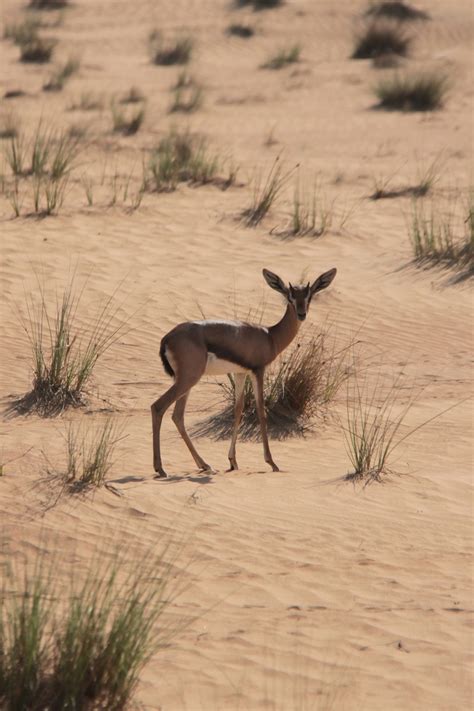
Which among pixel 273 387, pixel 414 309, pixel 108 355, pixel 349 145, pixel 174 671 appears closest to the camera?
pixel 174 671

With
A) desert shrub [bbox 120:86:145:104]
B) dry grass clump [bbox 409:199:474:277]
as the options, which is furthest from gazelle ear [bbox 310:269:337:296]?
desert shrub [bbox 120:86:145:104]

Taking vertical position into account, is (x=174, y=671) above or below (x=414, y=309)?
above

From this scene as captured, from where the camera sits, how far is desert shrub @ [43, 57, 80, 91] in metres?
23.7

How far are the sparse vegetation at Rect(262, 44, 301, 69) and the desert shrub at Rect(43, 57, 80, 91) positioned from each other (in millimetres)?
4325

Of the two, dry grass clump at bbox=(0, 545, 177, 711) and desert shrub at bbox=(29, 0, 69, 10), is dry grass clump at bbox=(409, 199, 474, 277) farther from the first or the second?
desert shrub at bbox=(29, 0, 69, 10)

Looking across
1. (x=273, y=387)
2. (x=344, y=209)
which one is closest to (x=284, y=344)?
(x=273, y=387)

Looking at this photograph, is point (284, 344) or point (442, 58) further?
point (442, 58)

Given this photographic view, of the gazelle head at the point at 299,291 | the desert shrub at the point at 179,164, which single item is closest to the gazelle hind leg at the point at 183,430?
the gazelle head at the point at 299,291

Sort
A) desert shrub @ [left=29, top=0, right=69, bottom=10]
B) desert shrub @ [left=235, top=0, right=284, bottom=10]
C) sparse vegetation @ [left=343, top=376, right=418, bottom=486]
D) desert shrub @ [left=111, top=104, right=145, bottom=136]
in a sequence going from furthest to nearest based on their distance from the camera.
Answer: desert shrub @ [left=29, top=0, right=69, bottom=10] → desert shrub @ [left=235, top=0, right=284, bottom=10] → desert shrub @ [left=111, top=104, right=145, bottom=136] → sparse vegetation @ [left=343, top=376, right=418, bottom=486]

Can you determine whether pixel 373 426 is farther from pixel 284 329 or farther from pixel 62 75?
pixel 62 75

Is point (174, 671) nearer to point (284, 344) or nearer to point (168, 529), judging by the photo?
point (168, 529)

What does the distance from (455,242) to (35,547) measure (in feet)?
30.0

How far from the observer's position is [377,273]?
542 inches

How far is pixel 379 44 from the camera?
27609 millimetres
